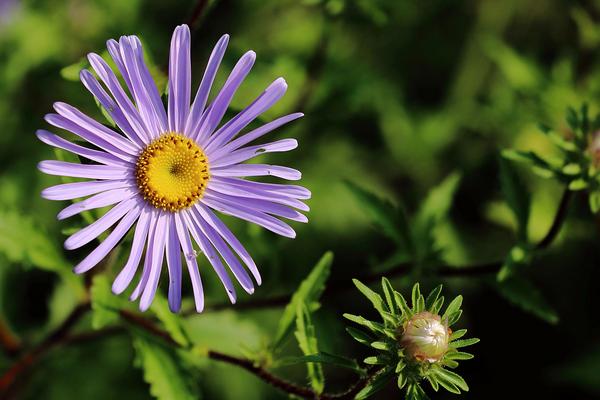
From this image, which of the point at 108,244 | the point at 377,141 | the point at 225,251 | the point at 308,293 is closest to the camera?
the point at 108,244

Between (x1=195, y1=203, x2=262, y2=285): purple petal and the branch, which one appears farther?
the branch

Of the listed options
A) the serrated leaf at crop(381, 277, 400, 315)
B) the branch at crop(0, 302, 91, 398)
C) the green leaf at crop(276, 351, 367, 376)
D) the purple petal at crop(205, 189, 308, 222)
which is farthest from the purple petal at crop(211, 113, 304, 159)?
the branch at crop(0, 302, 91, 398)

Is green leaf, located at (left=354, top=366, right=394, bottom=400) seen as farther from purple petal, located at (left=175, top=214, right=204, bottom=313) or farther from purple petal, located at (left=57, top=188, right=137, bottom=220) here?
purple petal, located at (left=57, top=188, right=137, bottom=220)

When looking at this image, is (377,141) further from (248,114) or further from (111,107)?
(111,107)

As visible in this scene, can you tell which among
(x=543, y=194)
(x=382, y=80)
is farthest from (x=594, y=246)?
(x=382, y=80)

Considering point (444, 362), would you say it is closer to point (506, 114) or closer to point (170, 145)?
point (170, 145)

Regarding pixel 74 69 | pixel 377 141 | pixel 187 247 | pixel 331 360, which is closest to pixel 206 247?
pixel 187 247
